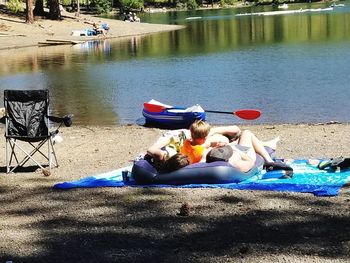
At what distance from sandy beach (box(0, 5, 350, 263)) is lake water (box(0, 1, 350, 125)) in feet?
25.6

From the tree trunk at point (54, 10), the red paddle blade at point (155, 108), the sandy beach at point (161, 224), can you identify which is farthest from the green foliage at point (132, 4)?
the sandy beach at point (161, 224)

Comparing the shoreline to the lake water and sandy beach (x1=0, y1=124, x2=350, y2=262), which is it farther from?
sandy beach (x1=0, y1=124, x2=350, y2=262)

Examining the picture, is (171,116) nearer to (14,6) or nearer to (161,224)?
(161,224)

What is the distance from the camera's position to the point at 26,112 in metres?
8.65

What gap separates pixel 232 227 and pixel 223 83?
16.2 meters

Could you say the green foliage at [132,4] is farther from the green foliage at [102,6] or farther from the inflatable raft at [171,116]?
the inflatable raft at [171,116]

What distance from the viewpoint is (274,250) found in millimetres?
4754

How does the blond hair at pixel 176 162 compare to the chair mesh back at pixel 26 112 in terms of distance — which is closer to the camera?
the blond hair at pixel 176 162

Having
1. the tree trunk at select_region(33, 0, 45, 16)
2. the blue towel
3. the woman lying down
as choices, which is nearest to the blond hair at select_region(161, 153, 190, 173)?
the woman lying down

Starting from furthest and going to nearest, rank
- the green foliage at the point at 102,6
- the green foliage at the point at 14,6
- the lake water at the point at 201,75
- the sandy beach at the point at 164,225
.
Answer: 1. the green foliage at the point at 102,6
2. the green foliage at the point at 14,6
3. the lake water at the point at 201,75
4. the sandy beach at the point at 164,225

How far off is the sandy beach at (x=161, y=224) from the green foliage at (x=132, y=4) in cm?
9286

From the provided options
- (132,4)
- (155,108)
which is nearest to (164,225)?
(155,108)

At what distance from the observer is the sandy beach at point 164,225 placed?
4.79 metres

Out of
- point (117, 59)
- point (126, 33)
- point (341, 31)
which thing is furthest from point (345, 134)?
point (126, 33)
